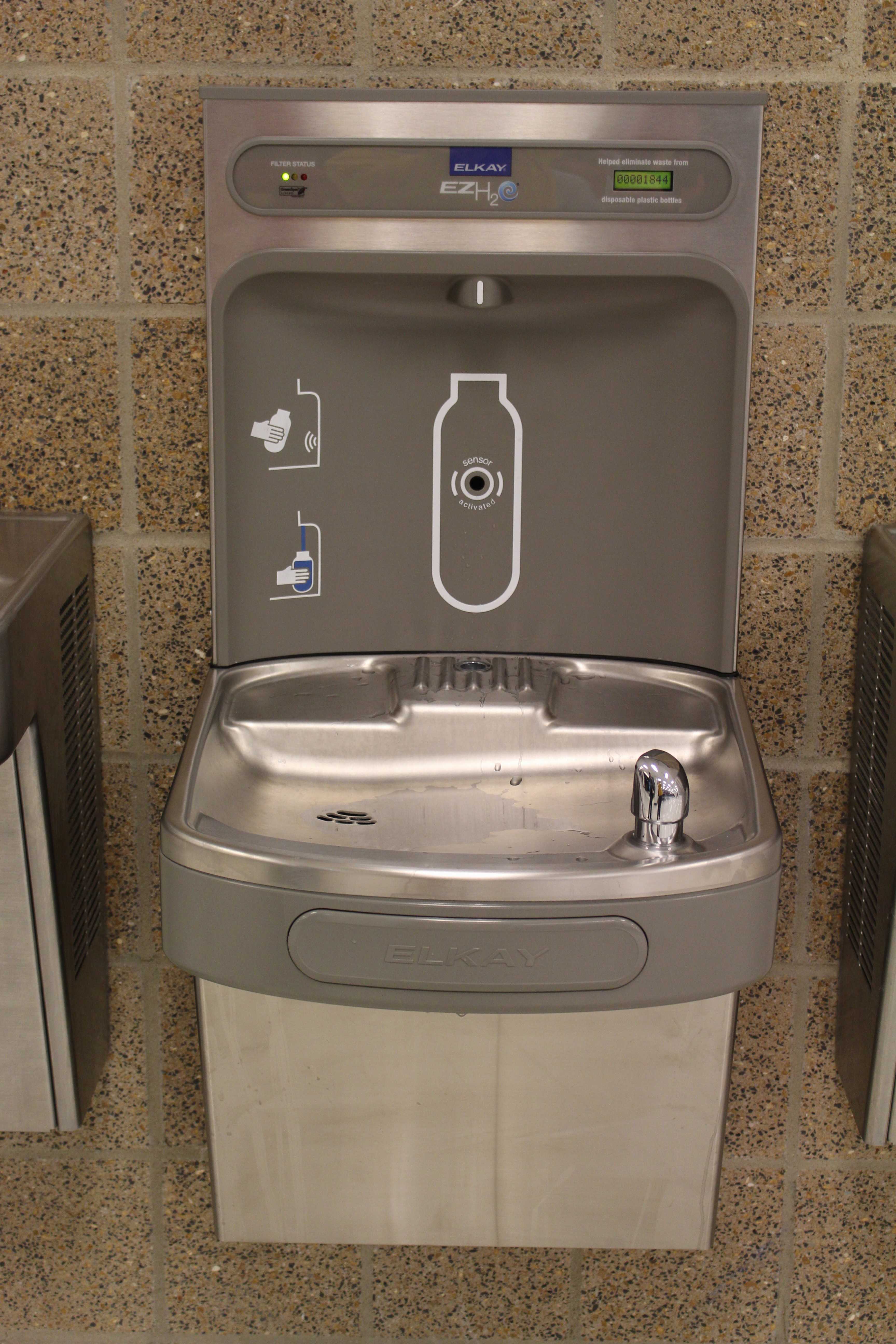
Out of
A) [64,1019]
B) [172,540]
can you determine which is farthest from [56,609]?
[64,1019]

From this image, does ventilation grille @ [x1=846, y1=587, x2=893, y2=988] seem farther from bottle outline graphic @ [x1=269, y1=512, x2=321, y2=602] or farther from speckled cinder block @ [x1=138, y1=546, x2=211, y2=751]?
speckled cinder block @ [x1=138, y1=546, x2=211, y2=751]

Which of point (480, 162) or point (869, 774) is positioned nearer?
point (480, 162)

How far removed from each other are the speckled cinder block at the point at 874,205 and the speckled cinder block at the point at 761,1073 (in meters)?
0.70

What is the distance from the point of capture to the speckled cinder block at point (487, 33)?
1.10 m

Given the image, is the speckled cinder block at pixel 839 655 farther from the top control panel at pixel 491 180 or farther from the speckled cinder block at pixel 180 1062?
the speckled cinder block at pixel 180 1062

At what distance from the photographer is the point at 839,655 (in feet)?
4.01

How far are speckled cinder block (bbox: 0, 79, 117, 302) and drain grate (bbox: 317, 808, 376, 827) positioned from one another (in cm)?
54

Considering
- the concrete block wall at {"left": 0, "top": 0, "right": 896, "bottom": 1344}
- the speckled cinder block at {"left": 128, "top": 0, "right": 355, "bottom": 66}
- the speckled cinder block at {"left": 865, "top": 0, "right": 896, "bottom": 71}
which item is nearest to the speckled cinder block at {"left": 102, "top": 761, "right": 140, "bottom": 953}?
the concrete block wall at {"left": 0, "top": 0, "right": 896, "bottom": 1344}

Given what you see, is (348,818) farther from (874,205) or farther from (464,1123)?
(874,205)

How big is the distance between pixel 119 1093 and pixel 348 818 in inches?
21.1

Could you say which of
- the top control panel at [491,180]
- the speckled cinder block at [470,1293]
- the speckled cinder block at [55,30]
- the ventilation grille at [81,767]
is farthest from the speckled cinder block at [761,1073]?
the speckled cinder block at [55,30]

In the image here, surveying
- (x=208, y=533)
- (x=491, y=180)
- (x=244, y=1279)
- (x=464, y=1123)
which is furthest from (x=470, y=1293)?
(x=491, y=180)

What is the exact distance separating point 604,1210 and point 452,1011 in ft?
1.36

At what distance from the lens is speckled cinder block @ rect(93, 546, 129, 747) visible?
122 centimetres
